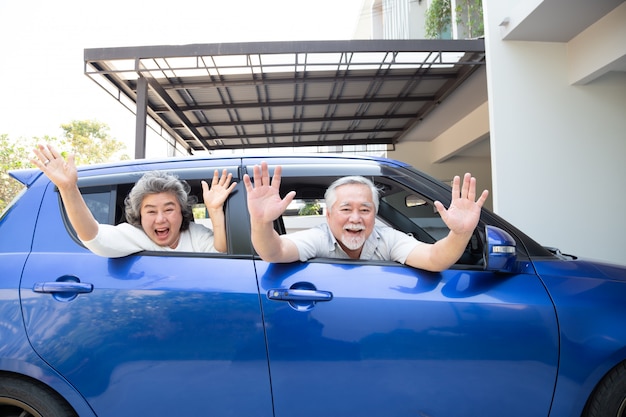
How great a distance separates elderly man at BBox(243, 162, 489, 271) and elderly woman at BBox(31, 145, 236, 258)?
29 centimetres

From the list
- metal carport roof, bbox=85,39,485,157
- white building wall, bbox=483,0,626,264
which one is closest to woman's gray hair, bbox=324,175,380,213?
white building wall, bbox=483,0,626,264

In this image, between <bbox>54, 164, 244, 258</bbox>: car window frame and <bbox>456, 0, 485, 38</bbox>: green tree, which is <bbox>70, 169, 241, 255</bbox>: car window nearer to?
<bbox>54, 164, 244, 258</bbox>: car window frame

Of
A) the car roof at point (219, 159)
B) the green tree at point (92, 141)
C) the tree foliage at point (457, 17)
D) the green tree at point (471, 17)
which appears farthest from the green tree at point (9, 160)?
the car roof at point (219, 159)

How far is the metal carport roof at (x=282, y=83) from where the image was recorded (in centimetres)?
861

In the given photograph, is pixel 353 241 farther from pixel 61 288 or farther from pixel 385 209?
pixel 61 288

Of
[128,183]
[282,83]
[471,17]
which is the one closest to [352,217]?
[128,183]

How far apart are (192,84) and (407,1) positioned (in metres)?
Result: 6.68

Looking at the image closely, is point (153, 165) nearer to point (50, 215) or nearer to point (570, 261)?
point (50, 215)

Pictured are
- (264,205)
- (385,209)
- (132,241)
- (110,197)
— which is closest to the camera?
(264,205)

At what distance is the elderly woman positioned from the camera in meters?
1.72

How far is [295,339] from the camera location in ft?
5.53

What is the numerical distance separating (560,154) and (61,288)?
305 inches

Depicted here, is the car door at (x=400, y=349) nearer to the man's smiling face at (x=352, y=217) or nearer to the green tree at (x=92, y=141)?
the man's smiling face at (x=352, y=217)

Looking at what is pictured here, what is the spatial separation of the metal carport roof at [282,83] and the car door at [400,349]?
7584 mm
